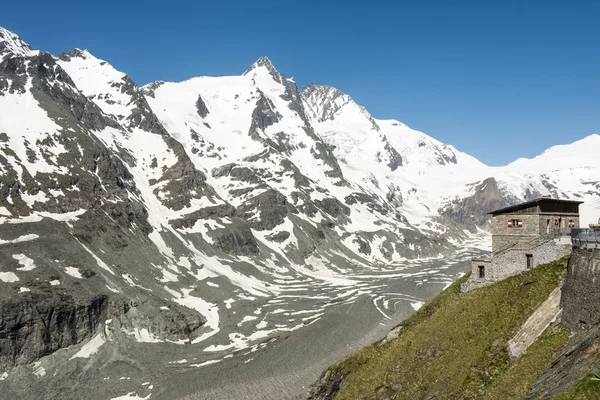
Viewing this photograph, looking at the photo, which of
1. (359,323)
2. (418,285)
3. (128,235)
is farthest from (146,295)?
(418,285)

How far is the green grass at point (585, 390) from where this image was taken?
665 inches

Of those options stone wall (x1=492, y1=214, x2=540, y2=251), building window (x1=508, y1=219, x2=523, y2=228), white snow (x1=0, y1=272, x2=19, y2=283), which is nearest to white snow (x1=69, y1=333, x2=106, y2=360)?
white snow (x1=0, y1=272, x2=19, y2=283)

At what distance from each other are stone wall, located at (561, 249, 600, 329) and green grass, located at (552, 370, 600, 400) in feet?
23.2

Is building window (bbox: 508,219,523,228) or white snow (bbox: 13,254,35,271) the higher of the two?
white snow (bbox: 13,254,35,271)

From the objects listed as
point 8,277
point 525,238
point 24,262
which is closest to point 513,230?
point 525,238

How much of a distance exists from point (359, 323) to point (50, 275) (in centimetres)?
8251

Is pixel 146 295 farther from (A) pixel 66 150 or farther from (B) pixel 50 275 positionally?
(A) pixel 66 150

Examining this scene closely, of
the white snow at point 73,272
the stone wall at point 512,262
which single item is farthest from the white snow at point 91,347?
the stone wall at point 512,262

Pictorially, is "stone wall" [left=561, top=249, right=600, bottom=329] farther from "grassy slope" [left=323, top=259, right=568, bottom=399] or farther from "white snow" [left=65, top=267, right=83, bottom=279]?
"white snow" [left=65, top=267, right=83, bottom=279]

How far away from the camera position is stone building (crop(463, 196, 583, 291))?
127 ft

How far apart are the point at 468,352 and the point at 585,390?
551 inches

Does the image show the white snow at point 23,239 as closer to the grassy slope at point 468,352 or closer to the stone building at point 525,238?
the grassy slope at point 468,352

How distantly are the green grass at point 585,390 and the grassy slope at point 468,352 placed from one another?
5862mm

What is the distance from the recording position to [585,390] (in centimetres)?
1720
